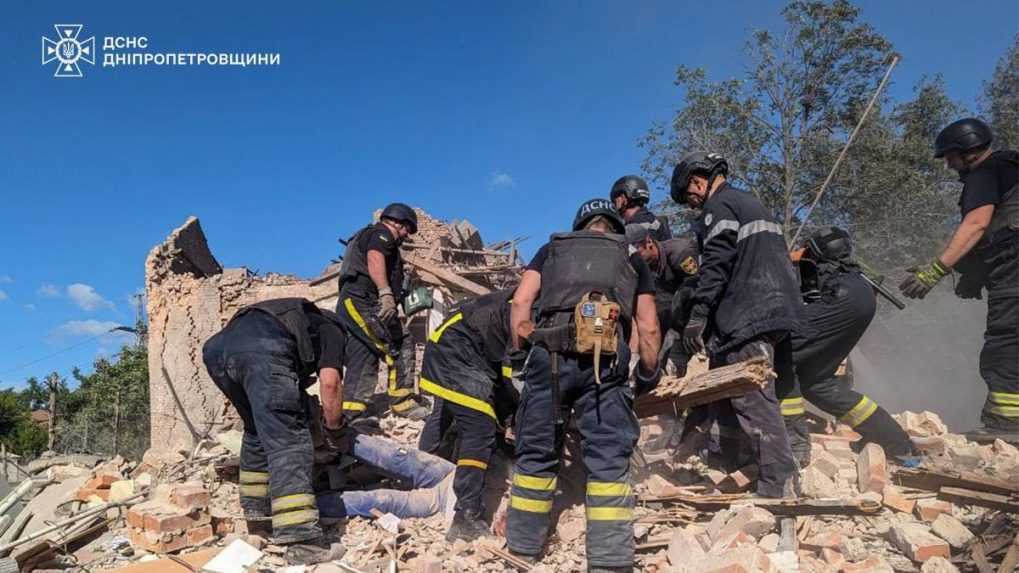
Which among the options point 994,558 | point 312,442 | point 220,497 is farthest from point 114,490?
point 994,558

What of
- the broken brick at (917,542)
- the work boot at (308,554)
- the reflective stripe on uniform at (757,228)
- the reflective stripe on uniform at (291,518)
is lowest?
the broken brick at (917,542)

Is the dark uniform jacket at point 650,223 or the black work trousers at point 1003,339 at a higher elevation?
the dark uniform jacket at point 650,223

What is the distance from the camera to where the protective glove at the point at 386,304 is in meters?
5.40

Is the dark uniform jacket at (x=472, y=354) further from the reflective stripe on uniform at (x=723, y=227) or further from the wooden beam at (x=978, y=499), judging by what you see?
the wooden beam at (x=978, y=499)

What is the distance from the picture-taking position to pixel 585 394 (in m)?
3.24

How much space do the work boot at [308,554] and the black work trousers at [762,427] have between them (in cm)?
241

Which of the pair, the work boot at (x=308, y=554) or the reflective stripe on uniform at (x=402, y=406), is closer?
the work boot at (x=308, y=554)

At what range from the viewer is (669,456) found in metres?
4.34

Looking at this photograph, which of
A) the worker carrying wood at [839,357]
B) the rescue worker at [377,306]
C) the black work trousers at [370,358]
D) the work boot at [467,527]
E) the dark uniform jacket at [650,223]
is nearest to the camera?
the work boot at [467,527]

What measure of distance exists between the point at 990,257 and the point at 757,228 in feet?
6.25

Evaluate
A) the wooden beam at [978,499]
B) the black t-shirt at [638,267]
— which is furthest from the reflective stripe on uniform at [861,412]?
the black t-shirt at [638,267]

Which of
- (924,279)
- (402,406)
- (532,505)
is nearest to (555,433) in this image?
(532,505)

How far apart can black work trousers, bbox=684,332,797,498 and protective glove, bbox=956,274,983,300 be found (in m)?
1.65

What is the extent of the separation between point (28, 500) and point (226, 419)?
3780mm
